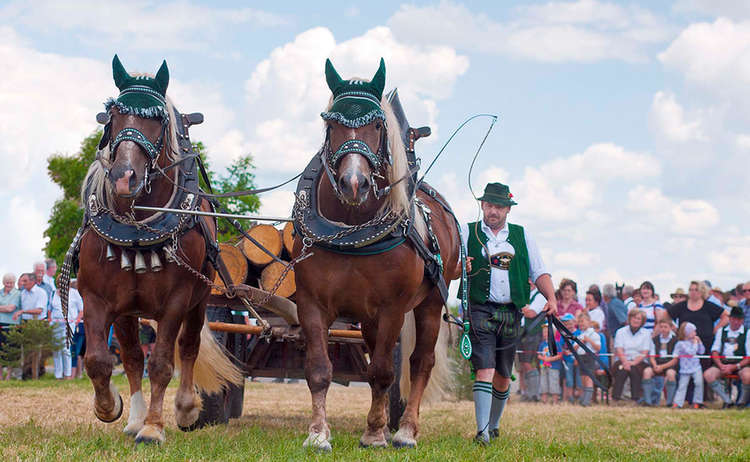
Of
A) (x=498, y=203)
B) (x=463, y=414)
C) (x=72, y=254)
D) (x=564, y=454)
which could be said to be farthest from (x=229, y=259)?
(x=463, y=414)

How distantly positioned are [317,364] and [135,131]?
179cm

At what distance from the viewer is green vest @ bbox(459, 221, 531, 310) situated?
6566mm

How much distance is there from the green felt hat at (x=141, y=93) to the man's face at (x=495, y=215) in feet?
8.55

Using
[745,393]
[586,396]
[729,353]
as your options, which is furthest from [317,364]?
[729,353]

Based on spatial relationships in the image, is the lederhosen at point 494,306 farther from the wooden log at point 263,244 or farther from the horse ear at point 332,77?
the horse ear at point 332,77

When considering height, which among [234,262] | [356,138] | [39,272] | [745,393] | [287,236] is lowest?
[745,393]

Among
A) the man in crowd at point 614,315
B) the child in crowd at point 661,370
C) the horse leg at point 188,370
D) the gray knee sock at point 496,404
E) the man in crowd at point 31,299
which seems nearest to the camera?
the horse leg at point 188,370

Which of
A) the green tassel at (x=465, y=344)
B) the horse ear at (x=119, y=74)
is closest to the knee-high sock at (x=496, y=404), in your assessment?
the green tassel at (x=465, y=344)

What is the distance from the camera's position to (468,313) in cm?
646

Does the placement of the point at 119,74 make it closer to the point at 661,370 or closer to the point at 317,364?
the point at 317,364

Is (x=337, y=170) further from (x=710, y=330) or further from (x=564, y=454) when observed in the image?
(x=710, y=330)

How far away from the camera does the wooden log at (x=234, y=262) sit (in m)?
7.30

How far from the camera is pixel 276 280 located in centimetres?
732

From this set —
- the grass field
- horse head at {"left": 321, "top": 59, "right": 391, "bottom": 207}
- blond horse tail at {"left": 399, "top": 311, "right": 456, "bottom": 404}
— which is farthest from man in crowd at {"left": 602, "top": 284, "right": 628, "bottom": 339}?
horse head at {"left": 321, "top": 59, "right": 391, "bottom": 207}
